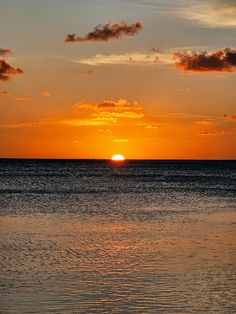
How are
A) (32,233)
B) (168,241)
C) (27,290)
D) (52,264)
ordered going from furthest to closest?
(32,233) → (168,241) → (52,264) → (27,290)

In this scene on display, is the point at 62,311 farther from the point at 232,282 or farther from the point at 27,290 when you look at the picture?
the point at 232,282

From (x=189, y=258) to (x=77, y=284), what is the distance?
7591 millimetres

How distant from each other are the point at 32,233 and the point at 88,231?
376 cm

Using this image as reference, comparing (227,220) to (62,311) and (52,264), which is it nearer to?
(52,264)

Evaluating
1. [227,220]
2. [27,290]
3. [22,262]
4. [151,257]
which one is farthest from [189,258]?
[227,220]

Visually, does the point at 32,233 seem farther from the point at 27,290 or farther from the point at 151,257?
the point at 27,290

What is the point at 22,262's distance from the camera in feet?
93.1

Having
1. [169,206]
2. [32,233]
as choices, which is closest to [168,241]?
[32,233]

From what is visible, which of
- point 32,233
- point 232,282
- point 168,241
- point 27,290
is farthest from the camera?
point 32,233

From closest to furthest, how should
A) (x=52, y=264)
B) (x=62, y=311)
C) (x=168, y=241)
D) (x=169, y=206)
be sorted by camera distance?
(x=62, y=311) < (x=52, y=264) < (x=168, y=241) < (x=169, y=206)

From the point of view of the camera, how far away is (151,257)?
30109mm

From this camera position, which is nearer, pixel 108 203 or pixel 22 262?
pixel 22 262

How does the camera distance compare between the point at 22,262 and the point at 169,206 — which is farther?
the point at 169,206

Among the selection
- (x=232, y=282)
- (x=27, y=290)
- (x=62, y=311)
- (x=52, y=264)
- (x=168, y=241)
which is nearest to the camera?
(x=62, y=311)
